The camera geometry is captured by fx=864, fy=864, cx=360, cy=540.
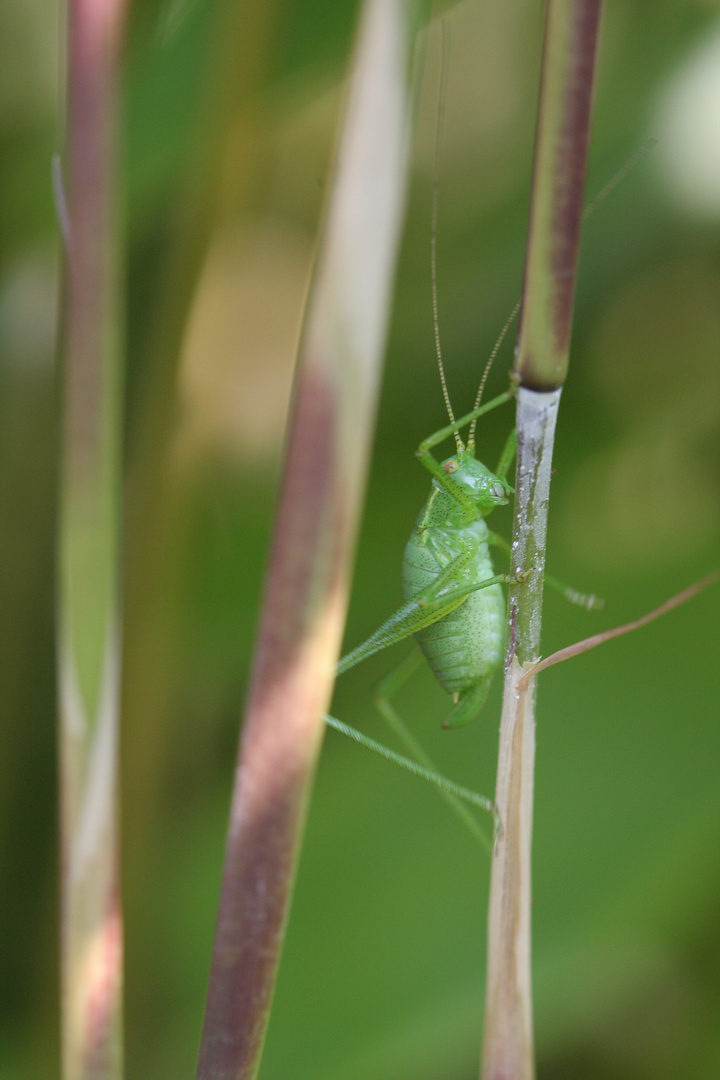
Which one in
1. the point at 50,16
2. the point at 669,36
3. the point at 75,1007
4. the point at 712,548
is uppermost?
the point at 50,16

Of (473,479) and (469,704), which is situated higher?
(473,479)

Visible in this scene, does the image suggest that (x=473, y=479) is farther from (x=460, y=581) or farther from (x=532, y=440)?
(x=532, y=440)

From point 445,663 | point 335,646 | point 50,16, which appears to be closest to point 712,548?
point 445,663

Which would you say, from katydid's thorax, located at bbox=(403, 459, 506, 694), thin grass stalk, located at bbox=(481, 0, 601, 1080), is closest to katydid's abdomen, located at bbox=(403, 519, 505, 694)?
katydid's thorax, located at bbox=(403, 459, 506, 694)

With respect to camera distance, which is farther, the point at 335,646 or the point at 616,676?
the point at 616,676

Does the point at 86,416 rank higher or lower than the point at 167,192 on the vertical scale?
lower

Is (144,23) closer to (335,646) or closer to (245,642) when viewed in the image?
(245,642)

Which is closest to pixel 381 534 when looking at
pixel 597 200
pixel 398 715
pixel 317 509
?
pixel 398 715
